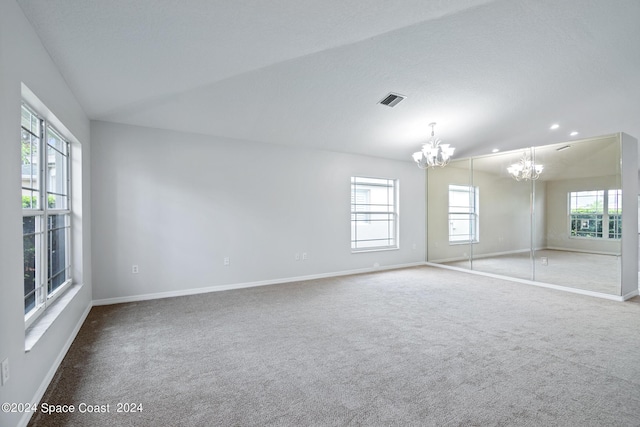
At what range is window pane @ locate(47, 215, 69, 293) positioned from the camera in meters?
2.81

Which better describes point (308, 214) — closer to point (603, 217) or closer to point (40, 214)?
point (40, 214)

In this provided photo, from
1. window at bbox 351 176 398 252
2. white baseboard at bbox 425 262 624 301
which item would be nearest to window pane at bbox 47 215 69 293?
window at bbox 351 176 398 252

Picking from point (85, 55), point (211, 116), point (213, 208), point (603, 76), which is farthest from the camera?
point (213, 208)

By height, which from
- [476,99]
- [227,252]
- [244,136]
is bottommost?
[227,252]

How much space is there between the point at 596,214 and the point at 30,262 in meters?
7.19

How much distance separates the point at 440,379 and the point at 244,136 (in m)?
4.30

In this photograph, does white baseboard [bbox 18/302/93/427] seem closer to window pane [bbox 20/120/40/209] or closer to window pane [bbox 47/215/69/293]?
window pane [bbox 47/215/69/293]

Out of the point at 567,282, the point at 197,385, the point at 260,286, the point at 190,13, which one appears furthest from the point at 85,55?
the point at 567,282

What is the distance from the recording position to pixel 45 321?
2379 mm

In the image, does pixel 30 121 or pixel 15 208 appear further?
pixel 30 121

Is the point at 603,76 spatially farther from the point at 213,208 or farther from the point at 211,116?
the point at 213,208

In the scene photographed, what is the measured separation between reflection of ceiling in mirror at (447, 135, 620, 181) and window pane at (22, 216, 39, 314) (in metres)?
6.94

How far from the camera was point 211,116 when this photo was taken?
4.24 meters

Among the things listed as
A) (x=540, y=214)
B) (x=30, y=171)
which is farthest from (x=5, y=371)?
(x=540, y=214)
